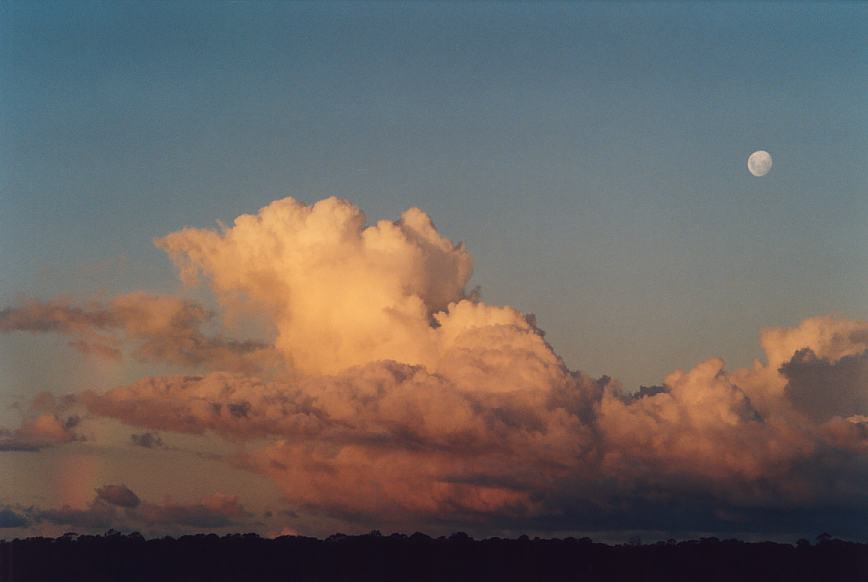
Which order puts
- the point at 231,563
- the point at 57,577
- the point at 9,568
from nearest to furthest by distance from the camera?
the point at 9,568
the point at 57,577
the point at 231,563

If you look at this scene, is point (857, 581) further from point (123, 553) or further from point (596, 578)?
point (123, 553)

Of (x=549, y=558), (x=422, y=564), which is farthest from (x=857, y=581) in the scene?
(x=422, y=564)

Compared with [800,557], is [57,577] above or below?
below

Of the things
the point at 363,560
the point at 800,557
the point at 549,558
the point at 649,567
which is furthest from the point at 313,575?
the point at 800,557

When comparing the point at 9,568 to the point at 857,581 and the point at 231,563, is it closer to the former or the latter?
the point at 231,563

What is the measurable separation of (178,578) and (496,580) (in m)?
39.8

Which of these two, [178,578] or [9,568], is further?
[178,578]

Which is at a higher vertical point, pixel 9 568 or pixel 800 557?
pixel 800 557

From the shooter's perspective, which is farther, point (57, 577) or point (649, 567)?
point (649, 567)

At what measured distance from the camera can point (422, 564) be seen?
160m

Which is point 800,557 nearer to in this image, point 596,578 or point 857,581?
point 857,581

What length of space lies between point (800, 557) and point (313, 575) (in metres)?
61.7

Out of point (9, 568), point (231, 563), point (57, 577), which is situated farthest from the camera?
A: point (231, 563)

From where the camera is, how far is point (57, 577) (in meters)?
152
